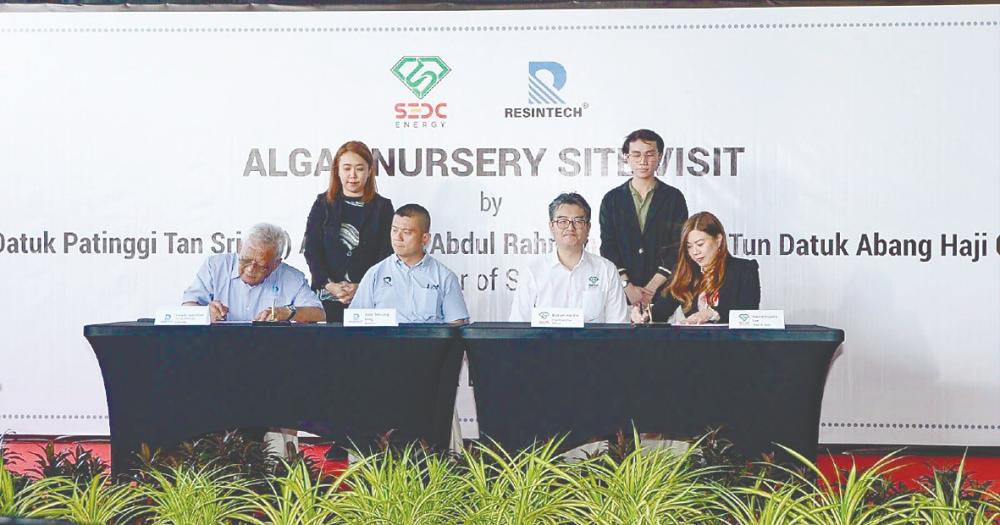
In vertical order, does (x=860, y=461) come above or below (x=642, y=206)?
below

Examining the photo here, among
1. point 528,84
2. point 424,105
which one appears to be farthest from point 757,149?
point 424,105

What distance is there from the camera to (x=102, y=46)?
548 cm

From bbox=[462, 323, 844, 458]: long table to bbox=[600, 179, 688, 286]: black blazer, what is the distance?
173 cm

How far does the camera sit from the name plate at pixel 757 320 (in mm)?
3539

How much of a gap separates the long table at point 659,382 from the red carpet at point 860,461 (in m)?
1.20

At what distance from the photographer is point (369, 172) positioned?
5367mm

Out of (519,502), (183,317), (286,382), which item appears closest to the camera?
(519,502)

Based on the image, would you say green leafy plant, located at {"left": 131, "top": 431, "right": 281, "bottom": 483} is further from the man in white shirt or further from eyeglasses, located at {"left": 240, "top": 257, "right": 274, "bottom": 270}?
the man in white shirt

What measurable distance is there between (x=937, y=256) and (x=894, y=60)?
1.09 m

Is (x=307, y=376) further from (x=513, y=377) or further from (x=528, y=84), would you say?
(x=528, y=84)

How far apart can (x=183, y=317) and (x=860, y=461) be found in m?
3.54

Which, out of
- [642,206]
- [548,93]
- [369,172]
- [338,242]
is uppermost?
[548,93]

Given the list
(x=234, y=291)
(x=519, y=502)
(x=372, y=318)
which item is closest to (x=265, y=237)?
(x=234, y=291)

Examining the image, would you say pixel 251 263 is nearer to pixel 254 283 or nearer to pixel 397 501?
pixel 254 283
